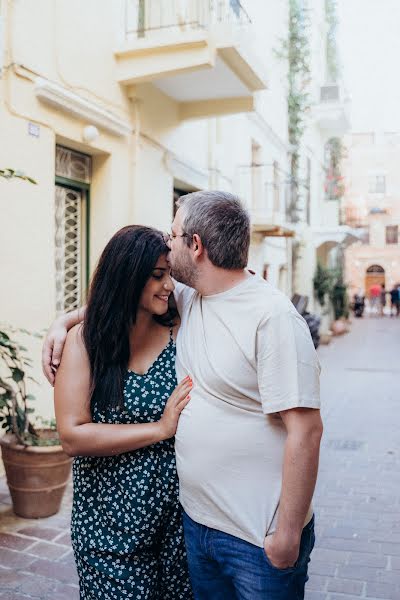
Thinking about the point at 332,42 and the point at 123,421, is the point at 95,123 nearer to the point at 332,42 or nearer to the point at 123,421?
the point at 123,421

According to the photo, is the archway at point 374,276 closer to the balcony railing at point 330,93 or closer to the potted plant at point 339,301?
the potted plant at point 339,301

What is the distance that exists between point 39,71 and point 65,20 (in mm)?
762

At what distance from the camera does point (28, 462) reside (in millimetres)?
4418

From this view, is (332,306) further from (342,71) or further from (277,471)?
(277,471)

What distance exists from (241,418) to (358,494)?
158 inches

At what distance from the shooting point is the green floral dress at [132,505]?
2.01m

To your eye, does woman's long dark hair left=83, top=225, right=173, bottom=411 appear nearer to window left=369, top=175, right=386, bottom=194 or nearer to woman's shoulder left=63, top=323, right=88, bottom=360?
woman's shoulder left=63, top=323, right=88, bottom=360

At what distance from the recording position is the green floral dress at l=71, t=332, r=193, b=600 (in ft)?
6.59

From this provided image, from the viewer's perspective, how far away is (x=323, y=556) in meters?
4.12

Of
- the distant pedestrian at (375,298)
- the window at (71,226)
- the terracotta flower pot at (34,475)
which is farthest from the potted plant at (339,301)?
the terracotta flower pot at (34,475)

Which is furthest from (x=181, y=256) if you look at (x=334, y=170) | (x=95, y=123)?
(x=334, y=170)

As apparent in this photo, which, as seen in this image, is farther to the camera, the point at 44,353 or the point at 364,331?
the point at 364,331

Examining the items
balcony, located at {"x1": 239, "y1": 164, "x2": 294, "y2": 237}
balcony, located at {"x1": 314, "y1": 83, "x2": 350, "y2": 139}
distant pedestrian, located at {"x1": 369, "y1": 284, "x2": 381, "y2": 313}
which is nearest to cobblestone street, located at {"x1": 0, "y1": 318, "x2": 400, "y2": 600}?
balcony, located at {"x1": 239, "y1": 164, "x2": 294, "y2": 237}

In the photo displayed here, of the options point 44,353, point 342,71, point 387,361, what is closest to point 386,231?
point 342,71
